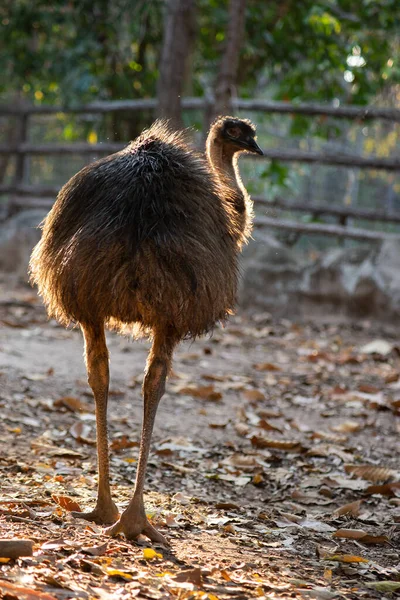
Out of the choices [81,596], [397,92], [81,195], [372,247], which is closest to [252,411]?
[81,195]

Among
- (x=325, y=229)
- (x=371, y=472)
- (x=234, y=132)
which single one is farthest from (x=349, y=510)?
(x=325, y=229)

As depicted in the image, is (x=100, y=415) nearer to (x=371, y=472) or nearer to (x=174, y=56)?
(x=371, y=472)

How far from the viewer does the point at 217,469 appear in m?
4.49

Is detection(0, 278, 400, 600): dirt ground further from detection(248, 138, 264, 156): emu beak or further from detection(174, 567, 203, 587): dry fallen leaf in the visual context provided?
detection(248, 138, 264, 156): emu beak

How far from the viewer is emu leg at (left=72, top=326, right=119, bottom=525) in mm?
3348

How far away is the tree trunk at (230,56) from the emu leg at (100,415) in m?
6.68

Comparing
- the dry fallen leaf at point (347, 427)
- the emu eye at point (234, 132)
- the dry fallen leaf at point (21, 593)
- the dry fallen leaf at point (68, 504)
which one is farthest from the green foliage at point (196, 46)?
the dry fallen leaf at point (21, 593)

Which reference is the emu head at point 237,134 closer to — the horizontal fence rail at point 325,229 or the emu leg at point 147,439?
the emu leg at point 147,439

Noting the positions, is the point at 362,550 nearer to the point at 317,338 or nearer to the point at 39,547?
the point at 39,547

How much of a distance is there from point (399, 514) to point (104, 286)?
1.86 meters

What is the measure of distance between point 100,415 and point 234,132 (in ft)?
6.15

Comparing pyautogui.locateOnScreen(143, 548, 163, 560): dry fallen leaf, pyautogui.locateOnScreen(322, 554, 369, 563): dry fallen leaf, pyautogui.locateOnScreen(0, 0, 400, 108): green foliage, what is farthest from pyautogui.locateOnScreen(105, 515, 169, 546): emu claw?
pyautogui.locateOnScreen(0, 0, 400, 108): green foliage

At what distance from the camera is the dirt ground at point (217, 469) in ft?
9.25

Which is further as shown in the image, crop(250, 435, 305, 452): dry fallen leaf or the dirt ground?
crop(250, 435, 305, 452): dry fallen leaf
